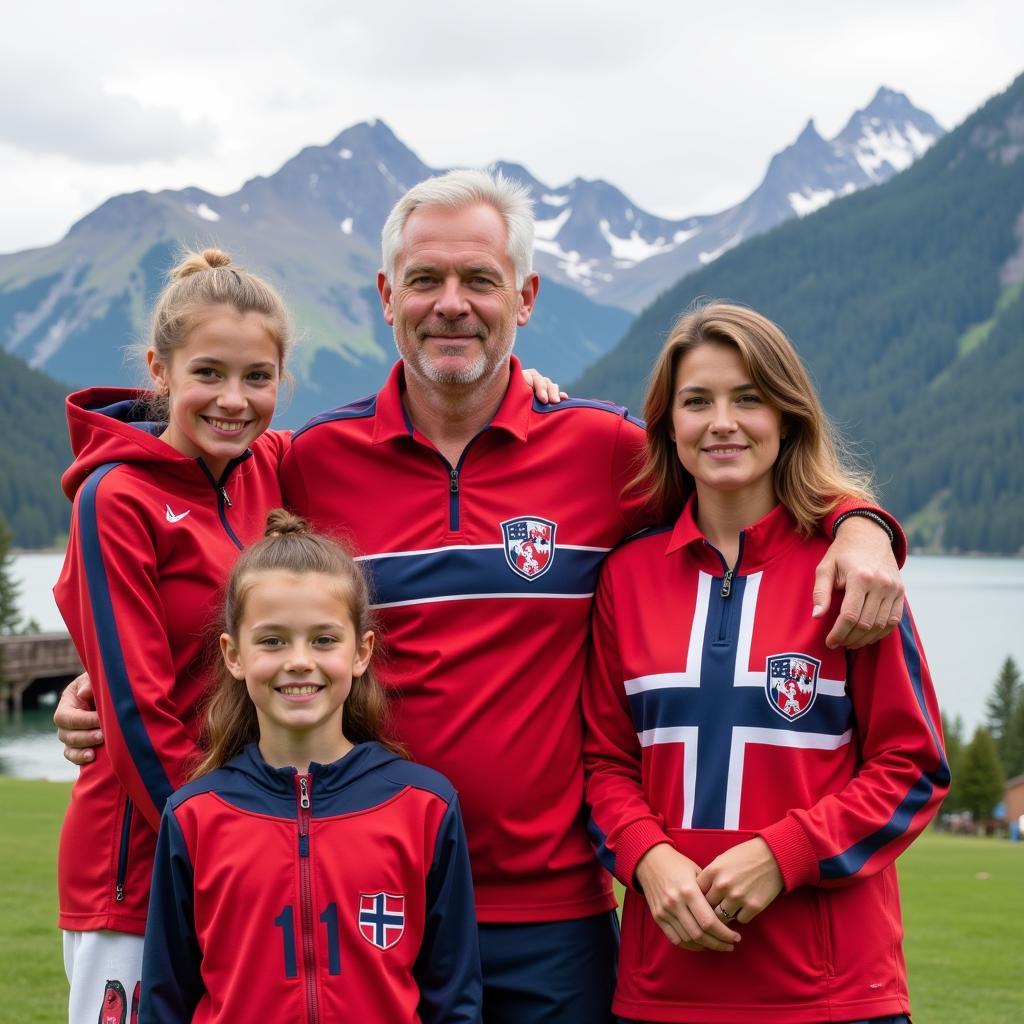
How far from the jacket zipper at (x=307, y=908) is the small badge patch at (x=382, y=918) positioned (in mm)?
120

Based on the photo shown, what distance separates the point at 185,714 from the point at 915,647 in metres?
1.88

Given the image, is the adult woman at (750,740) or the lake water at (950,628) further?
the lake water at (950,628)

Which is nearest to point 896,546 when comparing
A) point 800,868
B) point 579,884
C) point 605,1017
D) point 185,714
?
point 800,868

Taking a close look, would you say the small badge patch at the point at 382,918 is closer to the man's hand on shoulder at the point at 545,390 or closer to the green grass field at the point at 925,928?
the man's hand on shoulder at the point at 545,390

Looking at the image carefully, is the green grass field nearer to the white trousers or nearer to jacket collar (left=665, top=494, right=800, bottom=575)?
the white trousers

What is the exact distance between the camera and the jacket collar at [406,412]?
392cm

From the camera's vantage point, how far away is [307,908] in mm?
3133

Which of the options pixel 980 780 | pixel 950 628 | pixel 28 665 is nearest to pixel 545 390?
pixel 980 780

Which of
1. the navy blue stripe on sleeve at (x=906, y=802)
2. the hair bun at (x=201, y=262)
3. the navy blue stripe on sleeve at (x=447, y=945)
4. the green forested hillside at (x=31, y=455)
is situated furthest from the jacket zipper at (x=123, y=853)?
the green forested hillside at (x=31, y=455)

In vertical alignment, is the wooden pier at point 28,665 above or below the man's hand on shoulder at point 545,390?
below

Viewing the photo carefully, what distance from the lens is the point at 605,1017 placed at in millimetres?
3678

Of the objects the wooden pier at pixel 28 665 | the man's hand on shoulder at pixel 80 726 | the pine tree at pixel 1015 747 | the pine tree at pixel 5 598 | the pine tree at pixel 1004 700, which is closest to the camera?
the man's hand on shoulder at pixel 80 726

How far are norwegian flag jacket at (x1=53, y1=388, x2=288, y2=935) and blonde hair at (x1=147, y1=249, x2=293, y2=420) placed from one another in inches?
10.8

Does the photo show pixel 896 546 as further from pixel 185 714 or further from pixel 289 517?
pixel 185 714
